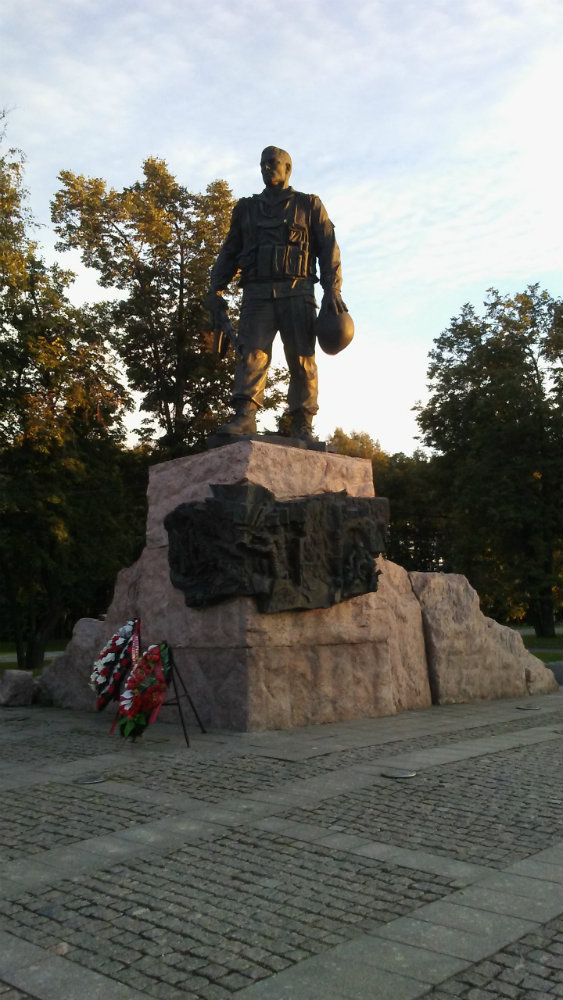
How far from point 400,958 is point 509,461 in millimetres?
23851

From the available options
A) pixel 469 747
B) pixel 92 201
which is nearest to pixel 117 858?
pixel 469 747

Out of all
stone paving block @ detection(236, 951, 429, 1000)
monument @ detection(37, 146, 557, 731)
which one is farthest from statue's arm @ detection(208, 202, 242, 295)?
stone paving block @ detection(236, 951, 429, 1000)

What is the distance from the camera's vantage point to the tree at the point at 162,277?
23.3 meters

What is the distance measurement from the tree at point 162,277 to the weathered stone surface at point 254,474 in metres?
14.0

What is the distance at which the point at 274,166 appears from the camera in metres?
9.05

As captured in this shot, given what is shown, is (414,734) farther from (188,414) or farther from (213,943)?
(188,414)

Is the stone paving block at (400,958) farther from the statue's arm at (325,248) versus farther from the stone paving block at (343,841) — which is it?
the statue's arm at (325,248)

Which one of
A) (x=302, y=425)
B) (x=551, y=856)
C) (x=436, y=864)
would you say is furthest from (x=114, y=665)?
(x=551, y=856)

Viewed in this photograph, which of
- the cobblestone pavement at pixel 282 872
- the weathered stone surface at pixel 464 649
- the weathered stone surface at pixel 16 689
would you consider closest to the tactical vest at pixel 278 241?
the weathered stone surface at pixel 464 649

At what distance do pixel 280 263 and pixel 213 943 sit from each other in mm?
7103

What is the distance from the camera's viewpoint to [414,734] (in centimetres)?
743

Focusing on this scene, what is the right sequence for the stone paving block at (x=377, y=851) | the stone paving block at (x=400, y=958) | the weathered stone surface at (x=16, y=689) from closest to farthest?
the stone paving block at (x=400, y=958) → the stone paving block at (x=377, y=851) → the weathered stone surface at (x=16, y=689)

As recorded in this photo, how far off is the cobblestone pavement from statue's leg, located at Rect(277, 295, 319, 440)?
3709mm

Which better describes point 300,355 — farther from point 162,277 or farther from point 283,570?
point 162,277
